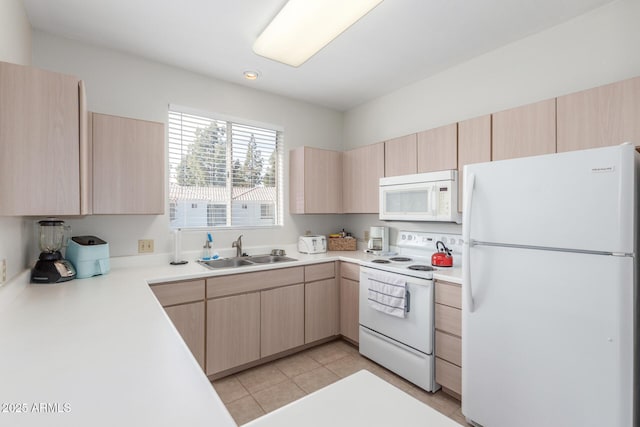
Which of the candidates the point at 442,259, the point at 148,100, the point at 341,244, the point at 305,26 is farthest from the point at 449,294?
the point at 148,100

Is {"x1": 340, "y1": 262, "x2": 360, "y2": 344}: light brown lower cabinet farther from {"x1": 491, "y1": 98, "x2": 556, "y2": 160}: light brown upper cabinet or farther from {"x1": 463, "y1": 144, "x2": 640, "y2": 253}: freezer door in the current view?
{"x1": 491, "y1": 98, "x2": 556, "y2": 160}: light brown upper cabinet

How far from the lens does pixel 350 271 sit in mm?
2896

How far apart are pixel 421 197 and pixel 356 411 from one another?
2122 mm

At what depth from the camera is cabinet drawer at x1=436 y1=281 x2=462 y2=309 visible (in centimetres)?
202

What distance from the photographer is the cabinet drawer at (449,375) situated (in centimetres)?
203

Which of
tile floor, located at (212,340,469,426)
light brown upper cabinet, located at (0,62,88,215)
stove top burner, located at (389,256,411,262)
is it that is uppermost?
light brown upper cabinet, located at (0,62,88,215)

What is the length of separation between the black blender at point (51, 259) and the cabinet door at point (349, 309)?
212 cm

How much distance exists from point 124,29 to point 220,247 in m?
1.86

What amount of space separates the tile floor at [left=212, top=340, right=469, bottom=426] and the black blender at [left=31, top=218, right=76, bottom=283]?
4.29ft

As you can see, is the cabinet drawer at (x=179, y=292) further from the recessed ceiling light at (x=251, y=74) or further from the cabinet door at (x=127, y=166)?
the recessed ceiling light at (x=251, y=74)

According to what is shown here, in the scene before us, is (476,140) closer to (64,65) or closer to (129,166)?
(129,166)

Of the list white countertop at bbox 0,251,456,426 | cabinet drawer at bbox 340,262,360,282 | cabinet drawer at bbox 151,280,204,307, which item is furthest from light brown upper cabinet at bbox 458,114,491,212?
white countertop at bbox 0,251,456,426

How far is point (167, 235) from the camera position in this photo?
8.64 ft

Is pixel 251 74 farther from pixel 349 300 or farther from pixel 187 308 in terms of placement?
pixel 349 300
